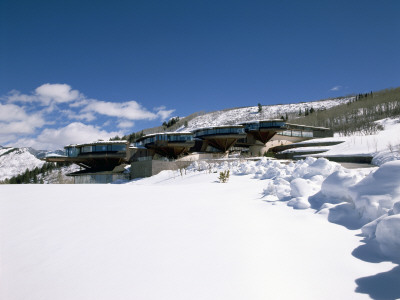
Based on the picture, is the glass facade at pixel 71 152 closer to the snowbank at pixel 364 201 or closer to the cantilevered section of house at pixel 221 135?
the cantilevered section of house at pixel 221 135

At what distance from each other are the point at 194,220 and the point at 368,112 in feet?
240

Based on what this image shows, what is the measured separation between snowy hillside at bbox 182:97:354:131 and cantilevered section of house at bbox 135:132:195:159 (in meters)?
64.2

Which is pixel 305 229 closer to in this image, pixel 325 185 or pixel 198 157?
pixel 325 185

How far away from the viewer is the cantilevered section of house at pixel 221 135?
3836cm

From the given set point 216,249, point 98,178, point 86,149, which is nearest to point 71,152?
point 86,149

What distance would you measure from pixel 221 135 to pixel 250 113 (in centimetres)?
8022

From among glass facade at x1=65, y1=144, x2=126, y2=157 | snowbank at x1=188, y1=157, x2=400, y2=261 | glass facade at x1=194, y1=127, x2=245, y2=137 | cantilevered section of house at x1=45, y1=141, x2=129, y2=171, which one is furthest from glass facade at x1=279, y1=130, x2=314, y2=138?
snowbank at x1=188, y1=157, x2=400, y2=261

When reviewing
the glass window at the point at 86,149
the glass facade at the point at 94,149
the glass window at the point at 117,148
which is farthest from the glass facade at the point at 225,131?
the glass window at the point at 86,149

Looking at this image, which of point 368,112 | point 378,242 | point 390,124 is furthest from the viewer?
point 368,112

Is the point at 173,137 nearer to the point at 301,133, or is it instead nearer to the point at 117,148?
the point at 117,148

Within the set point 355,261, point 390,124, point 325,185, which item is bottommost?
point 355,261

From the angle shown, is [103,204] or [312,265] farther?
[103,204]

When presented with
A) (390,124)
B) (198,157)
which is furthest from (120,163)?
(390,124)

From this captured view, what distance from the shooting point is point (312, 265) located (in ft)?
7.64
